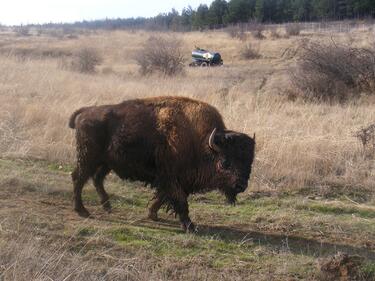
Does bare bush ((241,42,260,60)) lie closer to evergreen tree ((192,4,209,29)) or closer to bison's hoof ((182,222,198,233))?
bison's hoof ((182,222,198,233))

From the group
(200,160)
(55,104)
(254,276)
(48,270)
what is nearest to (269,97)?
(55,104)

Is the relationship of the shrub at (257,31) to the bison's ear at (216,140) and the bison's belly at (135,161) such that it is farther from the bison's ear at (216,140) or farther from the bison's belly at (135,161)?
the bison's ear at (216,140)

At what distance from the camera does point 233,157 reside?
21.2 feet

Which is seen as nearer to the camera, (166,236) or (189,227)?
(166,236)

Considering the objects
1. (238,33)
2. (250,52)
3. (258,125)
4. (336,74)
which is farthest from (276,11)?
(258,125)

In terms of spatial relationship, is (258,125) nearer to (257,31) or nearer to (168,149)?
(168,149)

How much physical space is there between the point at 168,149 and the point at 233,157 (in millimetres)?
894

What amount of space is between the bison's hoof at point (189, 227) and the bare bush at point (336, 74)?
11.6m

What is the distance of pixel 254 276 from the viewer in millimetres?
5445

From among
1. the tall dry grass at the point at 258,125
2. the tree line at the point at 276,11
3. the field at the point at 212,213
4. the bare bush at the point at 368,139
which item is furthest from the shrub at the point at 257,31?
the bare bush at the point at 368,139

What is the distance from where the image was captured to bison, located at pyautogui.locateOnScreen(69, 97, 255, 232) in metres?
6.51

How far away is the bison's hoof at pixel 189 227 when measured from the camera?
6.68 metres

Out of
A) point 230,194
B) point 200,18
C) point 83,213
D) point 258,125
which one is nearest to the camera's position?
point 230,194

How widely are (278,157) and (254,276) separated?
4.19 m
